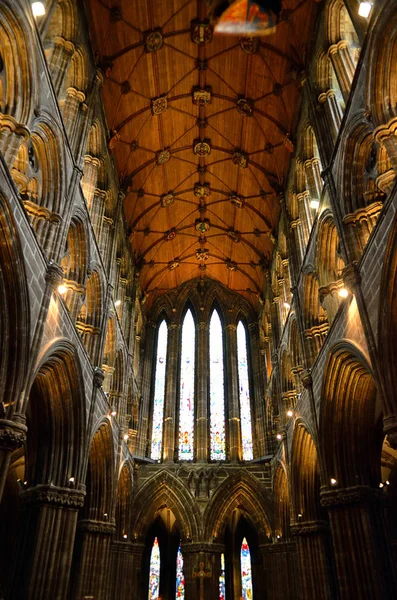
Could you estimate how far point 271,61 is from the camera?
1709 cm

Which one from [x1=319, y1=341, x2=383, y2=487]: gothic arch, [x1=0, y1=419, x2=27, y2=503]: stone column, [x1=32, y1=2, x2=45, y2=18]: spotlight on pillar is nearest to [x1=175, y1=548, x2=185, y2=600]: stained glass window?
[x1=319, y1=341, x2=383, y2=487]: gothic arch

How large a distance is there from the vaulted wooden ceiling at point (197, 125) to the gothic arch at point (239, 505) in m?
9.89

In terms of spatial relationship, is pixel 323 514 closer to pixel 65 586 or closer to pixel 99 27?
pixel 65 586

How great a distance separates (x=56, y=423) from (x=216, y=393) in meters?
13.5

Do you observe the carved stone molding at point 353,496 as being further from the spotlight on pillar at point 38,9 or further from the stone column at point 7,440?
the spotlight on pillar at point 38,9

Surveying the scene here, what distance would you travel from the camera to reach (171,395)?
25.1 metres

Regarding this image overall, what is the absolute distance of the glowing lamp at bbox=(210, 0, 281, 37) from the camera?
13977mm

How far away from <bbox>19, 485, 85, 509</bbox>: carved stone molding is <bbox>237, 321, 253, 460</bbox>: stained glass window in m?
12.7

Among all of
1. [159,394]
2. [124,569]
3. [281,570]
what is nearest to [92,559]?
[124,569]

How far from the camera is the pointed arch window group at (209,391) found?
2394cm

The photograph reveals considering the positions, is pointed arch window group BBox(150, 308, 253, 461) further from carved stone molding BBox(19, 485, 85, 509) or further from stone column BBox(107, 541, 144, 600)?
carved stone molding BBox(19, 485, 85, 509)

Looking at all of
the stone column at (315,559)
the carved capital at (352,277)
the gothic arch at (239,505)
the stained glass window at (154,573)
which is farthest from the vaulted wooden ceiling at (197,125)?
the stained glass window at (154,573)

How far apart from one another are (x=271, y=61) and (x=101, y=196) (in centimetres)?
764

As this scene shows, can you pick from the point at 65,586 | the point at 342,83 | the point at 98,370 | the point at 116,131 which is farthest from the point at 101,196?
the point at 65,586
